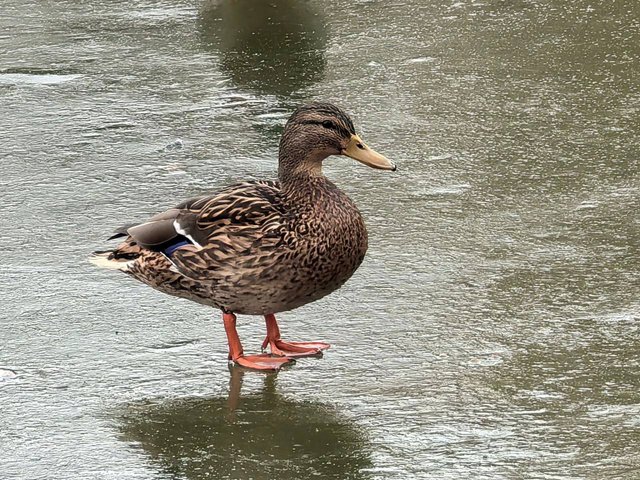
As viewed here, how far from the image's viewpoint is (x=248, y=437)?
465cm

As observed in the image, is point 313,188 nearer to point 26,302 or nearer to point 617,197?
point 26,302

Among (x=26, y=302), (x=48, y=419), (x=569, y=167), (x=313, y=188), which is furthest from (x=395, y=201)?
(x=48, y=419)

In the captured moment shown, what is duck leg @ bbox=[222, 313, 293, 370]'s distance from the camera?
5.20 meters

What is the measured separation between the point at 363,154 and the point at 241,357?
3.30 feet

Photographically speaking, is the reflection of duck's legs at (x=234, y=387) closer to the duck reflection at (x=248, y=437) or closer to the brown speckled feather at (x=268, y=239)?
the duck reflection at (x=248, y=437)

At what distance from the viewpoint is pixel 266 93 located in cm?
846

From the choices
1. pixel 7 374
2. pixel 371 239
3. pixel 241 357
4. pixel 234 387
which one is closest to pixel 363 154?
pixel 371 239

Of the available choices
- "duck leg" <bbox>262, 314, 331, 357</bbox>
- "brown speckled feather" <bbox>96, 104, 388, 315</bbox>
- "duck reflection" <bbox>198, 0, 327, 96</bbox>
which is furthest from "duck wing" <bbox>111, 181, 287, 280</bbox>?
"duck reflection" <bbox>198, 0, 327, 96</bbox>

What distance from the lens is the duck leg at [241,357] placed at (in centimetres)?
520

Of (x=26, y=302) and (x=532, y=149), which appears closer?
(x=26, y=302)

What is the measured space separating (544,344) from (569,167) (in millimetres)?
2011

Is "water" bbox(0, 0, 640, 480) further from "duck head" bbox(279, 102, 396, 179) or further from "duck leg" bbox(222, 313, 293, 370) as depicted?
"duck head" bbox(279, 102, 396, 179)

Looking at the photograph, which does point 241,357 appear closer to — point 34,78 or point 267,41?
point 34,78

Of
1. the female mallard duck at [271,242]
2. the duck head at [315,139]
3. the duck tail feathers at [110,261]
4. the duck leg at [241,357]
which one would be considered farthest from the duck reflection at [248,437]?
the duck head at [315,139]
